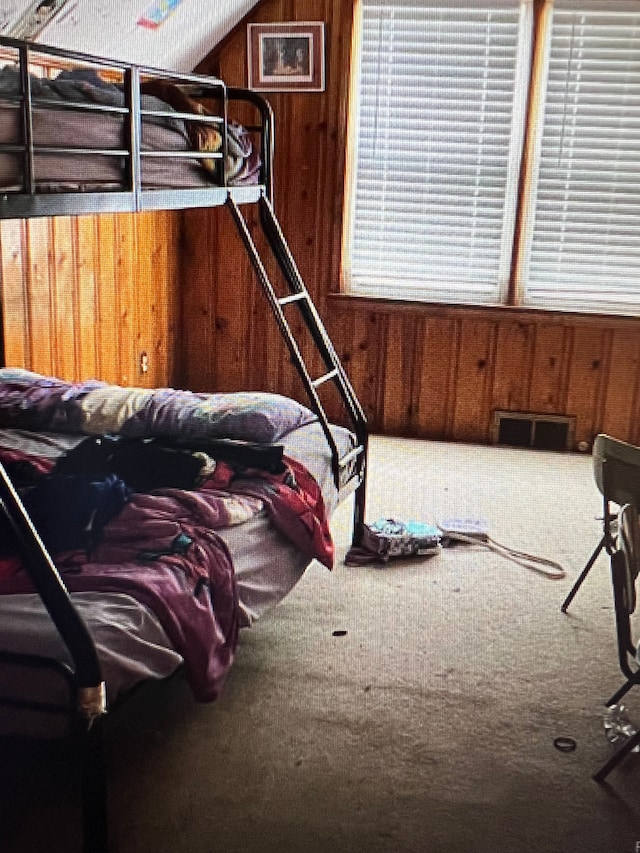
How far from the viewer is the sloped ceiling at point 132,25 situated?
3.39 meters

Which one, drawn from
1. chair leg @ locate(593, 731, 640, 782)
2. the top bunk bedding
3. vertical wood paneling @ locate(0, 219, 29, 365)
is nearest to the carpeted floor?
chair leg @ locate(593, 731, 640, 782)

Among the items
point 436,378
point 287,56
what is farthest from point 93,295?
point 436,378

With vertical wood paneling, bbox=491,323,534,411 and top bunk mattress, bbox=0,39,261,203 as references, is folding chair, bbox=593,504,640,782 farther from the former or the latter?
vertical wood paneling, bbox=491,323,534,411

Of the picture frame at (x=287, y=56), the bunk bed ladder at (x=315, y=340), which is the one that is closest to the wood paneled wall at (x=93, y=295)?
the picture frame at (x=287, y=56)

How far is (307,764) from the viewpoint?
223 cm

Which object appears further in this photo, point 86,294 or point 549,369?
point 549,369

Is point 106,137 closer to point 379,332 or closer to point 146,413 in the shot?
point 146,413

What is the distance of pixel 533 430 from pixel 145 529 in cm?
317

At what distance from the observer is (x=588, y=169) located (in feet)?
15.6

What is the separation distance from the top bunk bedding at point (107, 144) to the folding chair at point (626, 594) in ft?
4.67

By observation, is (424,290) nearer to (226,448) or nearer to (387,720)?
(226,448)

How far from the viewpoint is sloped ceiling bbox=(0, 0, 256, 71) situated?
339 centimetres

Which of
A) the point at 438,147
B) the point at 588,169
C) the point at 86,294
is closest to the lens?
the point at 86,294

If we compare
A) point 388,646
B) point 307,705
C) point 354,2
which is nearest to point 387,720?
point 307,705
